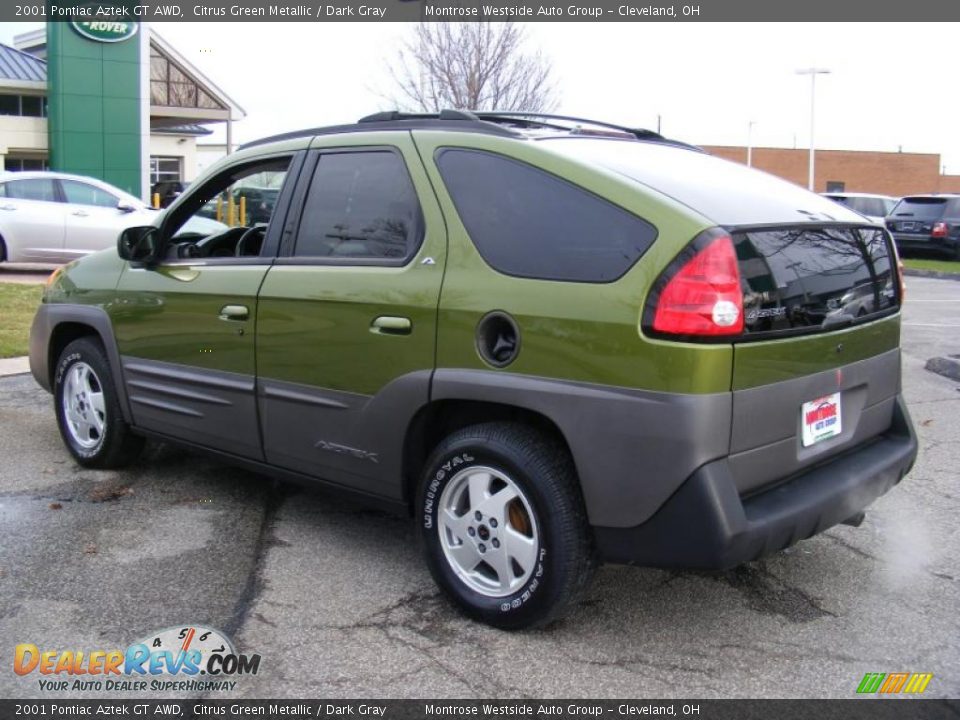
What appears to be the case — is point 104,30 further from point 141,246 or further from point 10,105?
point 141,246

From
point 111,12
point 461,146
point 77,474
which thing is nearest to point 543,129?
point 461,146

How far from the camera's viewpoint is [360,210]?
13.6ft

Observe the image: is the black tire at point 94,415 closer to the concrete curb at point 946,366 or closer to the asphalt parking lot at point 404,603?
the asphalt parking lot at point 404,603

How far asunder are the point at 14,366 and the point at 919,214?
69.3 ft

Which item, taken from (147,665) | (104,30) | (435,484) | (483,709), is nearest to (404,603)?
(435,484)

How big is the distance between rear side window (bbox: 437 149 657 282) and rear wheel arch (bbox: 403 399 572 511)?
19.7 inches

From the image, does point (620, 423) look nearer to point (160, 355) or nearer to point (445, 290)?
point (445, 290)

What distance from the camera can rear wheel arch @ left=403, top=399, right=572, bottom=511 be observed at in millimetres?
3533

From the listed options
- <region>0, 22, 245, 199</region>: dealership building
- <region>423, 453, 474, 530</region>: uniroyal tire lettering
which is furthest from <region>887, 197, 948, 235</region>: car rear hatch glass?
<region>0, 22, 245, 199</region>: dealership building

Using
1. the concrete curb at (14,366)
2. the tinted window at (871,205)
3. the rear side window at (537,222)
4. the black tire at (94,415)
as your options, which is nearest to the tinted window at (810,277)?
the rear side window at (537,222)

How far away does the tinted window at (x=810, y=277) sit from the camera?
3.26 m

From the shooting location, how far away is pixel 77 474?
5539mm

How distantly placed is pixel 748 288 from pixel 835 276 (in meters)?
0.60

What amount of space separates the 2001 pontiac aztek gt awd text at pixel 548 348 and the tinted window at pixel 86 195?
11840 millimetres
